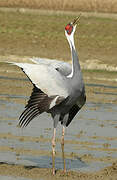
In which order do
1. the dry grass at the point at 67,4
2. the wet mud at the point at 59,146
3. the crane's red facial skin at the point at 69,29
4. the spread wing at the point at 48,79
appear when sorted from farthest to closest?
1. the dry grass at the point at 67,4
2. the crane's red facial skin at the point at 69,29
3. the wet mud at the point at 59,146
4. the spread wing at the point at 48,79

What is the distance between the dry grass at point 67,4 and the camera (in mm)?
35156

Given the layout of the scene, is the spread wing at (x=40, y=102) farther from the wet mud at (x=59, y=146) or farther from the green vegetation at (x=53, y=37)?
the green vegetation at (x=53, y=37)

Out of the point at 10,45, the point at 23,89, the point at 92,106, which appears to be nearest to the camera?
the point at 92,106

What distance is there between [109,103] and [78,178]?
20.9 feet

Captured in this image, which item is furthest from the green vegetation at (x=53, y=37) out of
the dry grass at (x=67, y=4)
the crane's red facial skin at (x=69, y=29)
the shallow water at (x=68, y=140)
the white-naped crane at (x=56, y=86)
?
the white-naped crane at (x=56, y=86)

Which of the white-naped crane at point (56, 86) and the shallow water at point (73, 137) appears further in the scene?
the shallow water at point (73, 137)

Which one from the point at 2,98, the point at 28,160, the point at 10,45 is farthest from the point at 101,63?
the point at 28,160

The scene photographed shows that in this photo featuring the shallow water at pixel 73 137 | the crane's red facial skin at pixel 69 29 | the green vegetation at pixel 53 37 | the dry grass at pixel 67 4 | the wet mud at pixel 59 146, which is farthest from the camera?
the dry grass at pixel 67 4

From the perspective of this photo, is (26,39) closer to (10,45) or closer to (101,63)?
(10,45)

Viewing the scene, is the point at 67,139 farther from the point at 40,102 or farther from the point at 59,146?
the point at 40,102

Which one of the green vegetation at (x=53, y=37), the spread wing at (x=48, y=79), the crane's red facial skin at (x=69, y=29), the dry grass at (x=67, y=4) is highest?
the crane's red facial skin at (x=69, y=29)

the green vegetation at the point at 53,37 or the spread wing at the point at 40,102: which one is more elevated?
the spread wing at the point at 40,102

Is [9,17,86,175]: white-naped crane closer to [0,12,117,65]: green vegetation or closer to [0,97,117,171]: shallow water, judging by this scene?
[0,97,117,171]: shallow water

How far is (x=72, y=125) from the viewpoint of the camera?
1262cm
